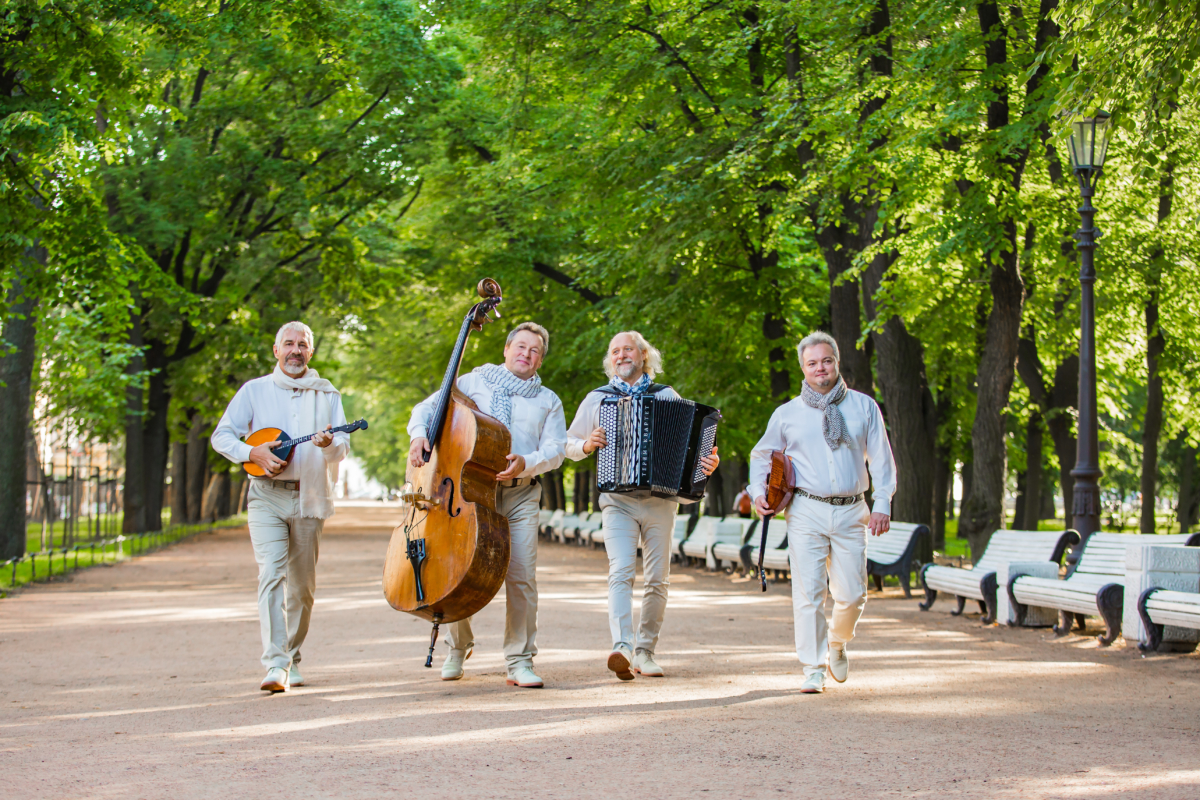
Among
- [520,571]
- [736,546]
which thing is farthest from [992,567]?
[520,571]

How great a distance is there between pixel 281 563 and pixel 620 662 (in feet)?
6.82

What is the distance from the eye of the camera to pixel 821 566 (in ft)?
23.9

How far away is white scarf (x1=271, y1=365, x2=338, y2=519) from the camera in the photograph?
7.48 metres

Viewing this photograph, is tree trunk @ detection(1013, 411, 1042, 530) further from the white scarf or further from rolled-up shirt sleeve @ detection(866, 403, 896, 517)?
the white scarf

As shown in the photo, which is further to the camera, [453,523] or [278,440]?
[278,440]

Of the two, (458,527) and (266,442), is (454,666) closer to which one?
(458,527)

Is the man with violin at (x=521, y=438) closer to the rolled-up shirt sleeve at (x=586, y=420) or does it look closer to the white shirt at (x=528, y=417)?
the white shirt at (x=528, y=417)

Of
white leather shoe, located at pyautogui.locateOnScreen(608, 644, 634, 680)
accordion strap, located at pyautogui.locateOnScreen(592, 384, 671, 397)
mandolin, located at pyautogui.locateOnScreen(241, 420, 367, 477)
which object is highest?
accordion strap, located at pyautogui.locateOnScreen(592, 384, 671, 397)

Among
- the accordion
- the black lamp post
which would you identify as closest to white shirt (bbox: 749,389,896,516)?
the accordion

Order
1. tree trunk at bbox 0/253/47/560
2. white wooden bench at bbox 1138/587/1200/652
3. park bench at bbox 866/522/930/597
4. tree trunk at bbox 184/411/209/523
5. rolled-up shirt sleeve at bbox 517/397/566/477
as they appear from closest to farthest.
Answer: rolled-up shirt sleeve at bbox 517/397/566/477 < white wooden bench at bbox 1138/587/1200/652 < park bench at bbox 866/522/930/597 < tree trunk at bbox 0/253/47/560 < tree trunk at bbox 184/411/209/523

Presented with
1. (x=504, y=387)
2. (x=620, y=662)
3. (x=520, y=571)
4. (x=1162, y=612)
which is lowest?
(x=620, y=662)

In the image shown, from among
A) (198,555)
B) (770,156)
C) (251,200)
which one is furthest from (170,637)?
(251,200)

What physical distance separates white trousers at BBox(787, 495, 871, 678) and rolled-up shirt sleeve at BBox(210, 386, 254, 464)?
10.5ft

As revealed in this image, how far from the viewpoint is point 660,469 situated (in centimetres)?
750
